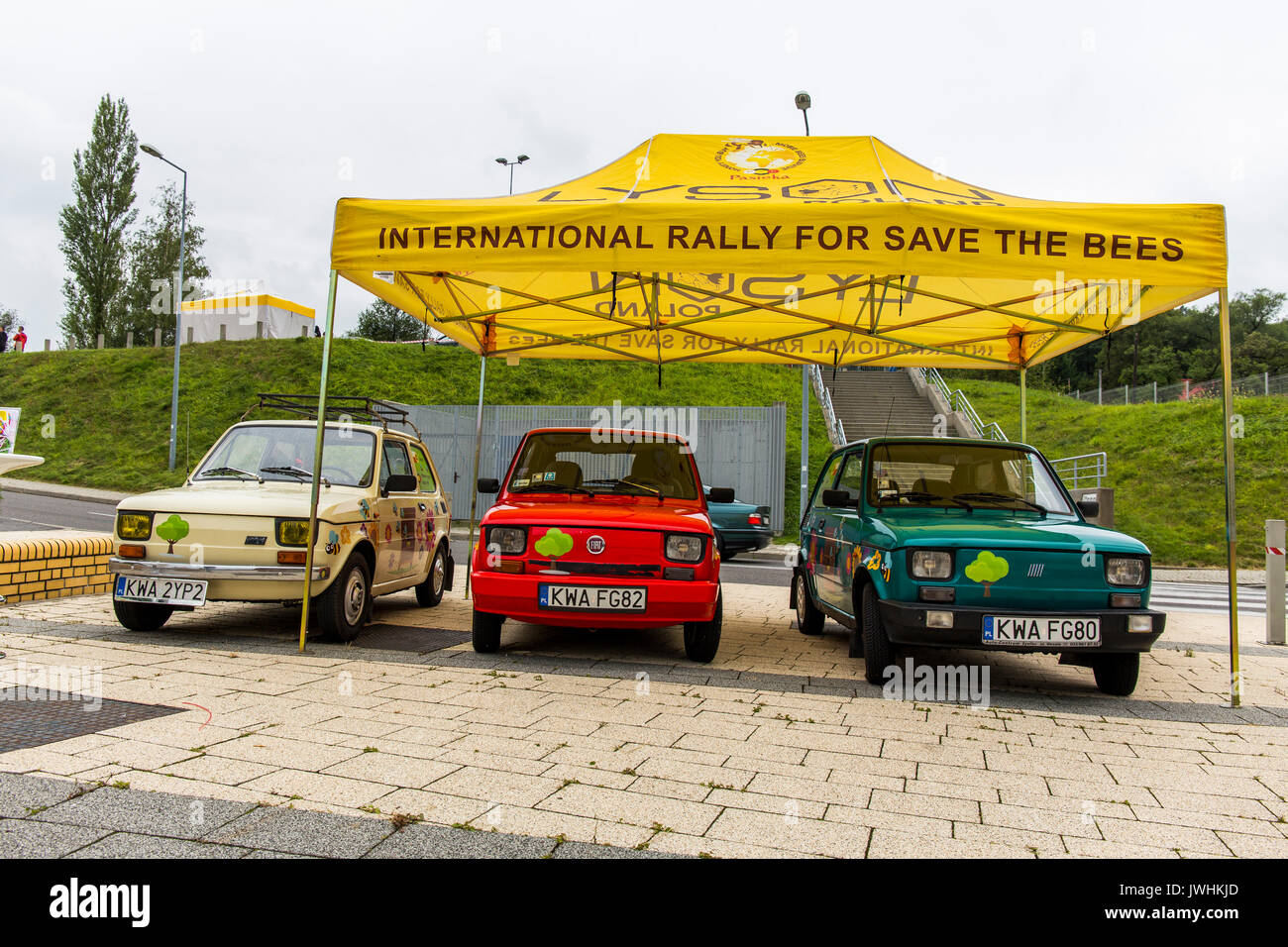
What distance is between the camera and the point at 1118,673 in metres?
5.69

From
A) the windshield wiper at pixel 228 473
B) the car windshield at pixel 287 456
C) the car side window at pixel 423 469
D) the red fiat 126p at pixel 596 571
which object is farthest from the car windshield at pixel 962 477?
the windshield wiper at pixel 228 473

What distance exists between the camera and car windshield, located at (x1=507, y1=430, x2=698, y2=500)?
680cm

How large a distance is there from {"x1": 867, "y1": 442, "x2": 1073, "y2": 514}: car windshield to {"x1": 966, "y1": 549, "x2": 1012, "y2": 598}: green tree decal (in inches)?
41.0

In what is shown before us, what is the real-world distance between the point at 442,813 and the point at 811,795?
1455 millimetres

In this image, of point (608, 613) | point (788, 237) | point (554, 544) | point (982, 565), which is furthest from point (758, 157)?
point (608, 613)

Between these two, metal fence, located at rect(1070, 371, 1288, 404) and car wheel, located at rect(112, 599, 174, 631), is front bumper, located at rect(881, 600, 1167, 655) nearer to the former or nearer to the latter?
car wheel, located at rect(112, 599, 174, 631)

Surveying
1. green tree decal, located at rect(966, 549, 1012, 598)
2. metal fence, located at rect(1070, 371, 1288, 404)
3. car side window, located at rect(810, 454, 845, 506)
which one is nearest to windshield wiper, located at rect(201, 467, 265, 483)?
car side window, located at rect(810, 454, 845, 506)

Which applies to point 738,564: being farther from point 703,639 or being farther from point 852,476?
point 703,639

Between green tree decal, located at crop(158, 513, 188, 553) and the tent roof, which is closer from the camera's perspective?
the tent roof

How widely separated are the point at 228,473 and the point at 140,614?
1.27 meters

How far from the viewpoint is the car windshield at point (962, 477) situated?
6.28 metres

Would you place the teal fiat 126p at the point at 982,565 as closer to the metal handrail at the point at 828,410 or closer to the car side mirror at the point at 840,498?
the car side mirror at the point at 840,498

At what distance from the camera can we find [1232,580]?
5430 mm
